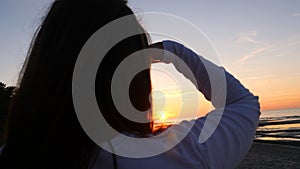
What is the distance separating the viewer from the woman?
0.97 m

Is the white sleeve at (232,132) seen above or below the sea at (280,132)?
above

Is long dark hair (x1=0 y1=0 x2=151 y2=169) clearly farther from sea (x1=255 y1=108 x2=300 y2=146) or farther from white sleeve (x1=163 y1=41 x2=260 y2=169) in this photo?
sea (x1=255 y1=108 x2=300 y2=146)

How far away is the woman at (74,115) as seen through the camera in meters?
0.97

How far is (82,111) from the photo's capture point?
3.23 ft

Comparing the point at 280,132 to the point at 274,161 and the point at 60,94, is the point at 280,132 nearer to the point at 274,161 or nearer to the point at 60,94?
the point at 274,161

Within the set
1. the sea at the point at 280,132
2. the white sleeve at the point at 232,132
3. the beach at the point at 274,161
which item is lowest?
the sea at the point at 280,132

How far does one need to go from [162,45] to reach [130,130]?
1.33ft

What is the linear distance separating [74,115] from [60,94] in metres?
0.08

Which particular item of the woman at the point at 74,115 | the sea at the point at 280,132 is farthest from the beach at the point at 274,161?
the woman at the point at 74,115

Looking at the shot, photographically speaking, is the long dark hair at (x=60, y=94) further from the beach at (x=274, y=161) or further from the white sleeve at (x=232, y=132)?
the beach at (x=274, y=161)

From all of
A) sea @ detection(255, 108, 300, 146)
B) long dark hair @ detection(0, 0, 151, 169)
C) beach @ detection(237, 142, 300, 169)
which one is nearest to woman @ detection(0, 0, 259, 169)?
long dark hair @ detection(0, 0, 151, 169)

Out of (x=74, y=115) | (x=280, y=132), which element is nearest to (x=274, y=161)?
(x=74, y=115)

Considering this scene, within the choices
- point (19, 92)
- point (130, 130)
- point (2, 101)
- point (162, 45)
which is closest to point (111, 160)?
point (130, 130)

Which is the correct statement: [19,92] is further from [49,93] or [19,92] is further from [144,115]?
[144,115]
